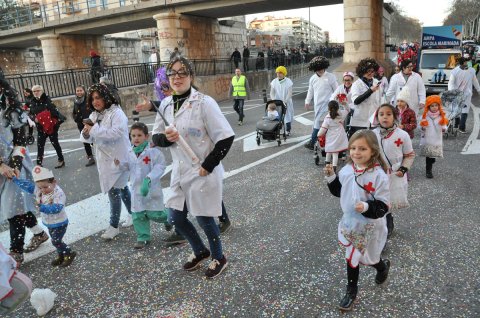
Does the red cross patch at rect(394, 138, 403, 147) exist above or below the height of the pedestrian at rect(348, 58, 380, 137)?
below

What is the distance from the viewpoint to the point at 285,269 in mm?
3621

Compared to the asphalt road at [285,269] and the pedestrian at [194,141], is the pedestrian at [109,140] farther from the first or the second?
the pedestrian at [194,141]

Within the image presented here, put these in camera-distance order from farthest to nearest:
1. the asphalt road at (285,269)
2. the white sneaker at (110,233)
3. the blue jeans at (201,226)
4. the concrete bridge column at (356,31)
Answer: the concrete bridge column at (356,31) → the white sneaker at (110,233) → the blue jeans at (201,226) → the asphalt road at (285,269)

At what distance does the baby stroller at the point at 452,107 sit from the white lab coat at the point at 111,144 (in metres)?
7.80

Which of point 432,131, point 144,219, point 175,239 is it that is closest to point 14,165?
point 144,219

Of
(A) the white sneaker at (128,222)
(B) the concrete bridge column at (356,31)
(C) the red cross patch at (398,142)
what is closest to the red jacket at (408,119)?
(C) the red cross patch at (398,142)

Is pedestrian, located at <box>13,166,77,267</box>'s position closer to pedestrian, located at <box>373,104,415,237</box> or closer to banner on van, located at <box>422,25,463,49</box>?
pedestrian, located at <box>373,104,415,237</box>

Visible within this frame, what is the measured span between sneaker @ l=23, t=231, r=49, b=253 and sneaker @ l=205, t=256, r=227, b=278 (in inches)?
85.4

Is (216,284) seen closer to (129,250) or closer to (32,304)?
(129,250)

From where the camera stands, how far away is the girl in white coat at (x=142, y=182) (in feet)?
13.4

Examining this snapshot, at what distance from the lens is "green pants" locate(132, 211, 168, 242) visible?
13.6 feet

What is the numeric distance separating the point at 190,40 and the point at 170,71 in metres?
21.9

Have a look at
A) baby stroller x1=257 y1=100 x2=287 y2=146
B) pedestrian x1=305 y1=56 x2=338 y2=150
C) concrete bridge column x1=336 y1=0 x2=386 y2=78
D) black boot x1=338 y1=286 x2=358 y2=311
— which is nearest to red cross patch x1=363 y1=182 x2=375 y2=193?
black boot x1=338 y1=286 x2=358 y2=311

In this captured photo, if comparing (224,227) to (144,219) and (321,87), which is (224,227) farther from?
(321,87)
